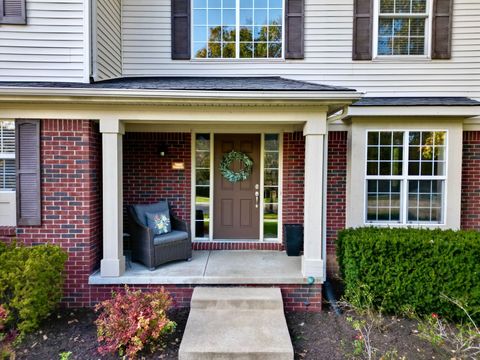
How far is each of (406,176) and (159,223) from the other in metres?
4.16

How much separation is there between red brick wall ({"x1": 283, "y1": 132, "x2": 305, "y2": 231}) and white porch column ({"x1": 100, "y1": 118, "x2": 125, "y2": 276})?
287cm

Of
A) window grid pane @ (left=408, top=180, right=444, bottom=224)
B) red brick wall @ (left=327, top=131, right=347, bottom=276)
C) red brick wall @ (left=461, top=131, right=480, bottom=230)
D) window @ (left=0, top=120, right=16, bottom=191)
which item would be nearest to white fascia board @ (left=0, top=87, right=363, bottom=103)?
window @ (left=0, top=120, right=16, bottom=191)

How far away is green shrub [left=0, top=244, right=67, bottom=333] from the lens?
11.2 feet

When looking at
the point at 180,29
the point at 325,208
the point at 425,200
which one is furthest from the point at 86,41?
the point at 425,200

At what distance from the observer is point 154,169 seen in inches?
228

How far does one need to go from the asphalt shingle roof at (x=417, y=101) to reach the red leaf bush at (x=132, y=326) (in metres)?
4.26

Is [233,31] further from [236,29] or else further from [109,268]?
[109,268]

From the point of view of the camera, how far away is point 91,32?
4707 millimetres

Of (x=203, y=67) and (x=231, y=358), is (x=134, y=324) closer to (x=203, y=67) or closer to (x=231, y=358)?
(x=231, y=358)

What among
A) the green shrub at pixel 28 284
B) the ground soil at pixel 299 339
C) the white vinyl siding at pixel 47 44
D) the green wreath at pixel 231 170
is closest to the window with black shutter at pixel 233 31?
the white vinyl siding at pixel 47 44

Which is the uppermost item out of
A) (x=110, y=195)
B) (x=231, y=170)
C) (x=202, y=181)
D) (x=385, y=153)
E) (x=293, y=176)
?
(x=385, y=153)

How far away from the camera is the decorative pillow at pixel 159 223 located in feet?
16.2

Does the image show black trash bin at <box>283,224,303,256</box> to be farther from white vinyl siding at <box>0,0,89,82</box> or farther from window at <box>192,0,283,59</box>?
white vinyl siding at <box>0,0,89,82</box>

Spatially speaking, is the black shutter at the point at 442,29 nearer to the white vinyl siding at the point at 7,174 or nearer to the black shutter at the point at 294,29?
the black shutter at the point at 294,29
